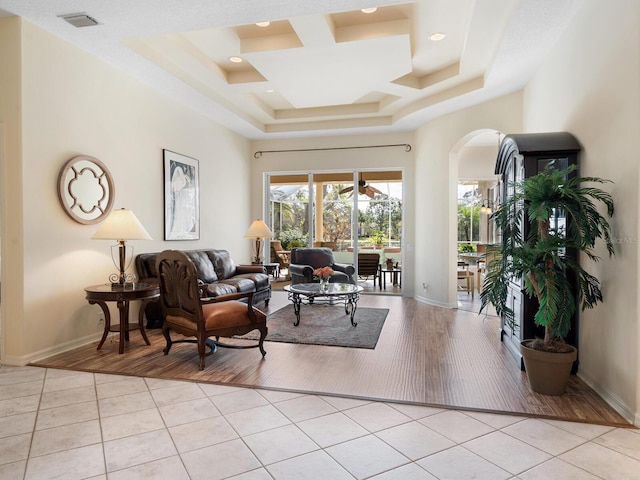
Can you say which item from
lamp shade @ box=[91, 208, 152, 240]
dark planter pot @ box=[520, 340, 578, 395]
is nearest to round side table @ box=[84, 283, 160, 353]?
lamp shade @ box=[91, 208, 152, 240]

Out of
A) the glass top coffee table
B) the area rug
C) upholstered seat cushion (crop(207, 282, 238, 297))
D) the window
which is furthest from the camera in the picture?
the window

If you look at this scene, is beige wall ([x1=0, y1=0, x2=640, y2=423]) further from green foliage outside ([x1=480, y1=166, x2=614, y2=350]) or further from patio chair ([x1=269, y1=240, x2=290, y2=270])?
patio chair ([x1=269, y1=240, x2=290, y2=270])

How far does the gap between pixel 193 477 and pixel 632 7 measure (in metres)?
3.81

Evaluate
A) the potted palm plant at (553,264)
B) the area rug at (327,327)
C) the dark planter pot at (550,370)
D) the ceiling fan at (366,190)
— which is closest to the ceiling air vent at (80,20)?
the area rug at (327,327)

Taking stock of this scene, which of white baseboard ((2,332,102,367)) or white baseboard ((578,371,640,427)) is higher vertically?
white baseboard ((2,332,102,367))

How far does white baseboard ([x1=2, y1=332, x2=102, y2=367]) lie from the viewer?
362 centimetres

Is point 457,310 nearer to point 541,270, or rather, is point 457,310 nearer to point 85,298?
point 541,270

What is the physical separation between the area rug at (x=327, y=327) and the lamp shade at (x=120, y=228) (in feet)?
5.39

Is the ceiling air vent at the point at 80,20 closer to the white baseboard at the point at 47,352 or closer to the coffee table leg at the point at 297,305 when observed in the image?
the white baseboard at the point at 47,352

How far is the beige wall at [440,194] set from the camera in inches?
243

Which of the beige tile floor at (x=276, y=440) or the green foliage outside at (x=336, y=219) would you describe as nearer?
the beige tile floor at (x=276, y=440)

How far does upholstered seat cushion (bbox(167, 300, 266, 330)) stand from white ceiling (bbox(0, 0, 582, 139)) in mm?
2624

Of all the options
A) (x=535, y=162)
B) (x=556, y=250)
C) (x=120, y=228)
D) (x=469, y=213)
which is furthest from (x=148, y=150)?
(x=469, y=213)

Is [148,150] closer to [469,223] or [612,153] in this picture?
[612,153]
